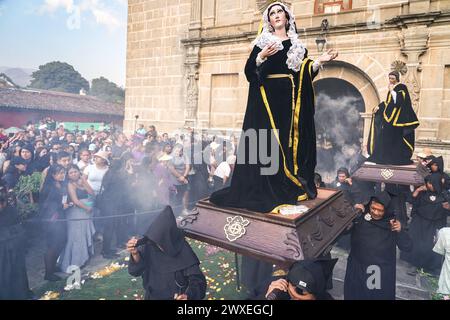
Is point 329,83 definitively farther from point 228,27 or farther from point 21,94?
point 21,94

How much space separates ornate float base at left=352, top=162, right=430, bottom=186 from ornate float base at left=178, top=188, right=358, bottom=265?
2.63 m

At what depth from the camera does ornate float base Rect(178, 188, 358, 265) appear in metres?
2.78

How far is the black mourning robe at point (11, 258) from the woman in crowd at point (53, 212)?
805mm

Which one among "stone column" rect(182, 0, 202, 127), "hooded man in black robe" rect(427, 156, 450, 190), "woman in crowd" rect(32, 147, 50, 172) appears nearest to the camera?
"hooded man in black robe" rect(427, 156, 450, 190)

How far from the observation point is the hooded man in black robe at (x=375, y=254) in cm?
378

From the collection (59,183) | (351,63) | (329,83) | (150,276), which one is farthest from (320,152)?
(150,276)

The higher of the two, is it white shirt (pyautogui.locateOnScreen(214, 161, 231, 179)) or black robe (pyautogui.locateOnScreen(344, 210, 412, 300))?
white shirt (pyautogui.locateOnScreen(214, 161, 231, 179))

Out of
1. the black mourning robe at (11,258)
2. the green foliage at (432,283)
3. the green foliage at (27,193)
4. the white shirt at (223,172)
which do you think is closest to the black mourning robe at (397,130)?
the green foliage at (432,283)

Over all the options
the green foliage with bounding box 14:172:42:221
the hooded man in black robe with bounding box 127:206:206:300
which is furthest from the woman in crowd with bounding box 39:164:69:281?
the hooded man in black robe with bounding box 127:206:206:300

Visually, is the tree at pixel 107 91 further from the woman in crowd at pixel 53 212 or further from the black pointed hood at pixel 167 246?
the black pointed hood at pixel 167 246

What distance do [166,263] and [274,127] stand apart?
5.70ft

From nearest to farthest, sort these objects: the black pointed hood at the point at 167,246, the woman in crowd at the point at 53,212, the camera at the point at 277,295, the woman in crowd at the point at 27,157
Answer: the camera at the point at 277,295, the black pointed hood at the point at 167,246, the woman in crowd at the point at 53,212, the woman in crowd at the point at 27,157

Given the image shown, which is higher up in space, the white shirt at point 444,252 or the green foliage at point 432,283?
the white shirt at point 444,252

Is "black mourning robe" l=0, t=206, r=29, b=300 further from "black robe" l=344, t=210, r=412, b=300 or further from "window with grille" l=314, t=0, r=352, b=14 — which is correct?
"window with grille" l=314, t=0, r=352, b=14
